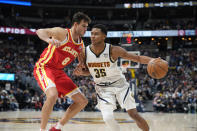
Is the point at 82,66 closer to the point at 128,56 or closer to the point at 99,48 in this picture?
the point at 99,48

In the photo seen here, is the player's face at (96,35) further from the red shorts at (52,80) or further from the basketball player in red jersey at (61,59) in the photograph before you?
the red shorts at (52,80)

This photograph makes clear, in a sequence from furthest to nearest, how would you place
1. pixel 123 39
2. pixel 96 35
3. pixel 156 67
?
pixel 123 39
pixel 96 35
pixel 156 67

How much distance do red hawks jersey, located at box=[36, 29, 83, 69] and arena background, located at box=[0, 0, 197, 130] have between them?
10034 mm

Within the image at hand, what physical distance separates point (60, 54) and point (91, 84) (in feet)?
43.8

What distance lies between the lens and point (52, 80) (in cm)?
412

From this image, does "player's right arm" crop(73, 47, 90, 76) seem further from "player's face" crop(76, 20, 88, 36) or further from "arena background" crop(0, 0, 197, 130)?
"arena background" crop(0, 0, 197, 130)

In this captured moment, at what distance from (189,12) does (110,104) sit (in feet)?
85.4

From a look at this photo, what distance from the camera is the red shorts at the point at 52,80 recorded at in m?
4.07

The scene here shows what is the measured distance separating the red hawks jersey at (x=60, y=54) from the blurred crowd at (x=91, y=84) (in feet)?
34.7

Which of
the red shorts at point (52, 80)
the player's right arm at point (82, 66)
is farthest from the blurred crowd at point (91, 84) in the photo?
the red shorts at point (52, 80)

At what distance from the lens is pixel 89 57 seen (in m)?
4.28

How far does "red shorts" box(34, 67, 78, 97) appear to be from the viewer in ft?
13.4

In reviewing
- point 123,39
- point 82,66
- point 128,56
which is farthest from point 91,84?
point 128,56

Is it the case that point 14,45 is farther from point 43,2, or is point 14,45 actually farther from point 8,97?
point 8,97
